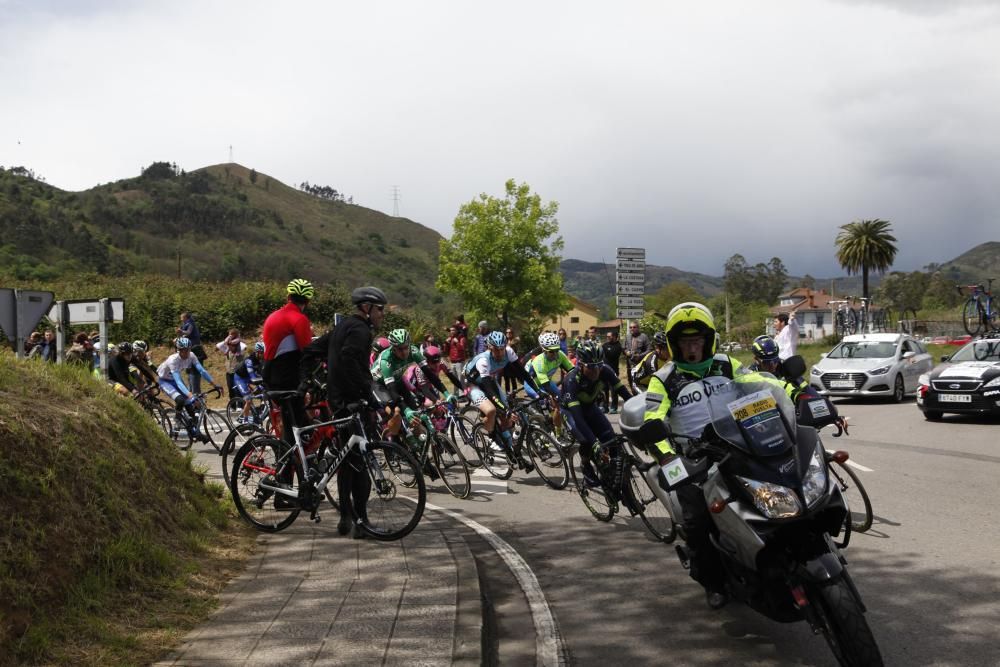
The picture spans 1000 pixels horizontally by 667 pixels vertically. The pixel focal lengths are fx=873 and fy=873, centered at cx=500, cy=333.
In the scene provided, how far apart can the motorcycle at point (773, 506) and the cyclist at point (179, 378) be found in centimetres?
1125

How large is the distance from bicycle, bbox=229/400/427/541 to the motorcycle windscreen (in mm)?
3176

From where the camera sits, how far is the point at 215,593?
5.78 m

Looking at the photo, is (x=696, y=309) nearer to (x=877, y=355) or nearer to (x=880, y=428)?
(x=880, y=428)

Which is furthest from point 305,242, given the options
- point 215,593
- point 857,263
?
point 215,593

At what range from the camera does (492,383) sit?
36.2 feet

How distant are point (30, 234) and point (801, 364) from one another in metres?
84.2

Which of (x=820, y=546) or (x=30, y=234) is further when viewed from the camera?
(x=30, y=234)

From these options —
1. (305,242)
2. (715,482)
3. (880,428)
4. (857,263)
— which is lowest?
(880,428)

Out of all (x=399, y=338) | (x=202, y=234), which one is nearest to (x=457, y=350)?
(x=399, y=338)

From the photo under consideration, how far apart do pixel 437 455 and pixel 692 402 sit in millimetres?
6157

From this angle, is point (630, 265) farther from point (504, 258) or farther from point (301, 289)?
point (504, 258)

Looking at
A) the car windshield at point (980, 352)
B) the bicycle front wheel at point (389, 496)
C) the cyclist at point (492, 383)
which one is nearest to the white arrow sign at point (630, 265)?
the car windshield at point (980, 352)

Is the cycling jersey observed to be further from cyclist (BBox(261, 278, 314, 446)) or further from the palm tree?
the palm tree

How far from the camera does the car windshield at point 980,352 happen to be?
17891mm
